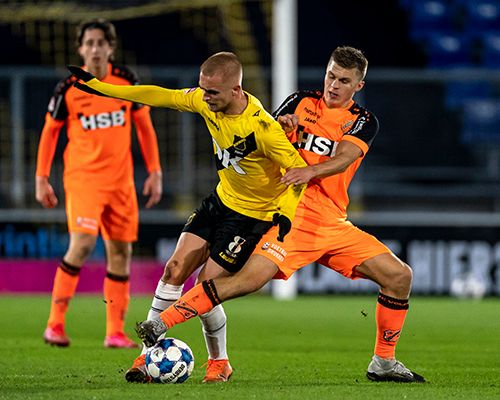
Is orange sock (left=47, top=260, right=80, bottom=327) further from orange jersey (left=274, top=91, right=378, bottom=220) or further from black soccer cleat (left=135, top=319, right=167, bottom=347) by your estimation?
black soccer cleat (left=135, top=319, right=167, bottom=347)

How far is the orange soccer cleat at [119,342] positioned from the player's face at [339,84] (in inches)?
96.9

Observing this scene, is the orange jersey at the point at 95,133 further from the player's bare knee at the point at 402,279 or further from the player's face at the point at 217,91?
the player's bare knee at the point at 402,279

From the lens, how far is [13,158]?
13.8m

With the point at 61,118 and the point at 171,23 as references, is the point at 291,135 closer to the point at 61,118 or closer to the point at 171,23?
the point at 61,118

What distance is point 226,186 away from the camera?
6496 millimetres

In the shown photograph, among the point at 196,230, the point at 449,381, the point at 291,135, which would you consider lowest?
the point at 449,381

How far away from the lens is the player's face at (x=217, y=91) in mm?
6004

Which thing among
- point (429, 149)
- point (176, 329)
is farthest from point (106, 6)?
point (176, 329)

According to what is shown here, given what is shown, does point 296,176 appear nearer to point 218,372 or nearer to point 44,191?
point 218,372

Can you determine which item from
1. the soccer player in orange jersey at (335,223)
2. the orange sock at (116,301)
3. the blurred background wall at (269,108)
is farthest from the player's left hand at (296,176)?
the blurred background wall at (269,108)

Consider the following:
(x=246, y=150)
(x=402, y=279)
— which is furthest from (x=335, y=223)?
(x=246, y=150)

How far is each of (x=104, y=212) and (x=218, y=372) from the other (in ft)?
8.43

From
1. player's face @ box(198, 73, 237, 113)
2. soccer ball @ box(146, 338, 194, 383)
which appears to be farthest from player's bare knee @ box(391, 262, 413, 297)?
player's face @ box(198, 73, 237, 113)

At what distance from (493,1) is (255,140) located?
13.0m
